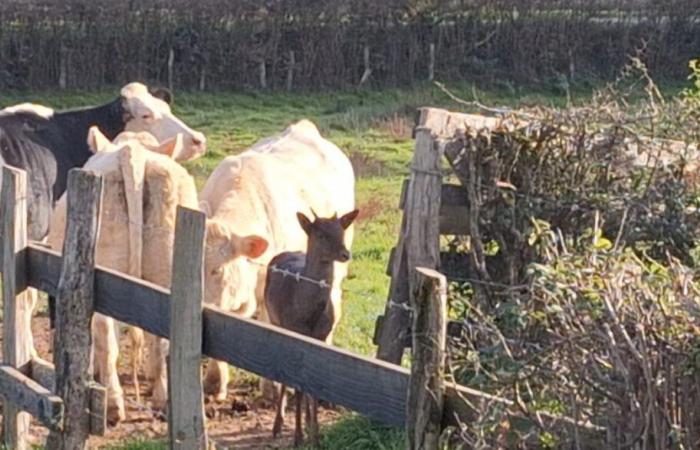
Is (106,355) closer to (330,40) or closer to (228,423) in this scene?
(228,423)

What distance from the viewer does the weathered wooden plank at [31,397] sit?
6.15 m

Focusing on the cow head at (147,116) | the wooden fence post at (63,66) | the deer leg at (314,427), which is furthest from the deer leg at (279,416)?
the wooden fence post at (63,66)

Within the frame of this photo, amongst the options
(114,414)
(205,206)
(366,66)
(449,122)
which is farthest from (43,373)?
(366,66)

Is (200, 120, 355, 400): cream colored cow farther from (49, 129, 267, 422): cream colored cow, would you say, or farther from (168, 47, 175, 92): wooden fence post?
(168, 47, 175, 92): wooden fence post

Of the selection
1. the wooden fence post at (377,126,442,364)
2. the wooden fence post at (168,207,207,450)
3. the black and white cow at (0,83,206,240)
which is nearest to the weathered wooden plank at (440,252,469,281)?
the wooden fence post at (377,126,442,364)

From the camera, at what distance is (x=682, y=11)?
32.2 meters

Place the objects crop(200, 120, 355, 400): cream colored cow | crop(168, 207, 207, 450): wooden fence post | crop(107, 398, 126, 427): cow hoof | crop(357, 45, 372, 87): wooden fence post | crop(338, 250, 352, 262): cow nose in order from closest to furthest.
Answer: crop(168, 207, 207, 450): wooden fence post, crop(338, 250, 352, 262): cow nose, crop(107, 398, 126, 427): cow hoof, crop(200, 120, 355, 400): cream colored cow, crop(357, 45, 372, 87): wooden fence post

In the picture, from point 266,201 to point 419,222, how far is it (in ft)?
7.17

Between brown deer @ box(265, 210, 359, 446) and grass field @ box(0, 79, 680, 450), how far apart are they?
0.55 m

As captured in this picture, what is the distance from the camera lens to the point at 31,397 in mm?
6309

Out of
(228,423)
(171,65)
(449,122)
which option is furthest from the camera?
(171,65)

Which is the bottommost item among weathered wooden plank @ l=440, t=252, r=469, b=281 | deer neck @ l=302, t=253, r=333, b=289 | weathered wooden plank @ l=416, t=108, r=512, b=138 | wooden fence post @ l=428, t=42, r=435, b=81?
wooden fence post @ l=428, t=42, r=435, b=81

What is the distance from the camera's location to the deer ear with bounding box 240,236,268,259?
8.34 m

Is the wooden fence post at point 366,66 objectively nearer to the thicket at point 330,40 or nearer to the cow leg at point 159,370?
the thicket at point 330,40
